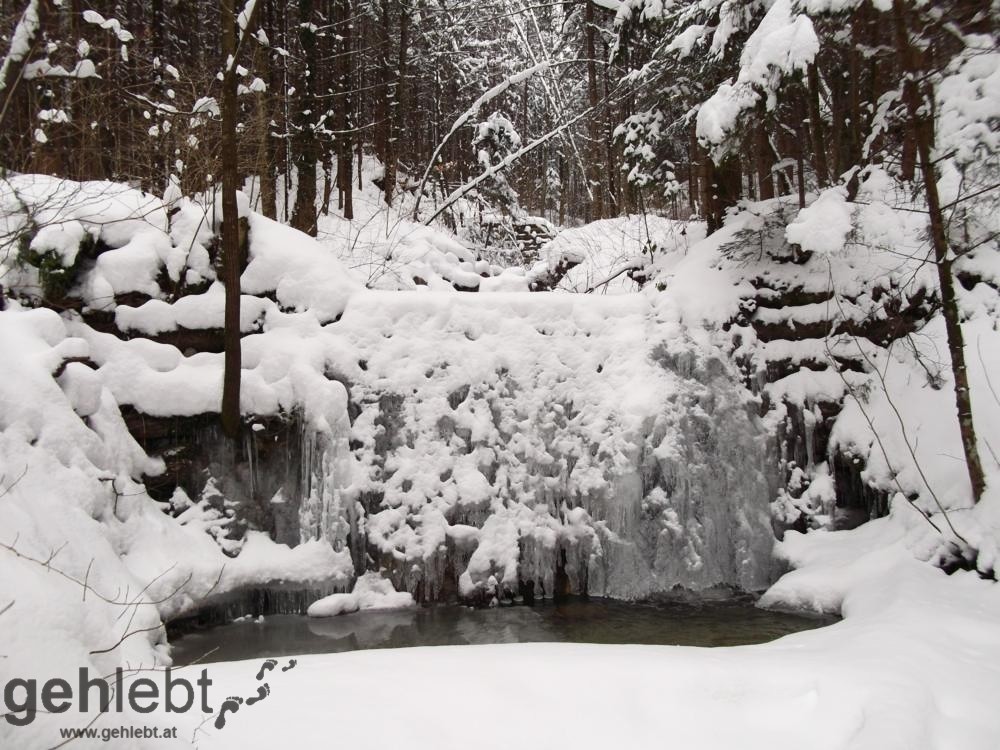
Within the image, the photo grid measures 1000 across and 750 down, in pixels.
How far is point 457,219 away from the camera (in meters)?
15.2

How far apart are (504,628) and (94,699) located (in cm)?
379

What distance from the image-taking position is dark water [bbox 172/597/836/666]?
199 inches

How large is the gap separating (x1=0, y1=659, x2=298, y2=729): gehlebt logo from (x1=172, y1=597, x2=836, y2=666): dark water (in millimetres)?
1929

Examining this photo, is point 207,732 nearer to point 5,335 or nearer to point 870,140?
point 5,335

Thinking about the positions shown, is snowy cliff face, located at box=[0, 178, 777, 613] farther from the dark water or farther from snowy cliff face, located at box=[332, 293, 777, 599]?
the dark water

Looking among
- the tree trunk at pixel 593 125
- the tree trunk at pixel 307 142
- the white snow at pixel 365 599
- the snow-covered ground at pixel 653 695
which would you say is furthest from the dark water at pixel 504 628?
the tree trunk at pixel 593 125

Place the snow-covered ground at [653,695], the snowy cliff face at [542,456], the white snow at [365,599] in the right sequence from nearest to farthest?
the snow-covered ground at [653,695] → the white snow at [365,599] → the snowy cliff face at [542,456]

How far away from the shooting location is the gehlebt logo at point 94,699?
184 cm

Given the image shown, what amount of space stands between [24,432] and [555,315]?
4896 mm

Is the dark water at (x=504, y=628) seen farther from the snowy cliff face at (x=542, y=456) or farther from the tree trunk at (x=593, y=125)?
the tree trunk at (x=593, y=125)

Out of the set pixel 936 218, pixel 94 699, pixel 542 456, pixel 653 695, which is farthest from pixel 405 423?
pixel 936 218

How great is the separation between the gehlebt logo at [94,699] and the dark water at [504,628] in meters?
1.93

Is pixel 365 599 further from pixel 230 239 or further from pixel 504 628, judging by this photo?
pixel 230 239

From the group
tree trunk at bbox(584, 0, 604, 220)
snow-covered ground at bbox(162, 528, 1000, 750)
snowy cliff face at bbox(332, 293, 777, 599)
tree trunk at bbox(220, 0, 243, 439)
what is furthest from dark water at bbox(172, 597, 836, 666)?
tree trunk at bbox(584, 0, 604, 220)
